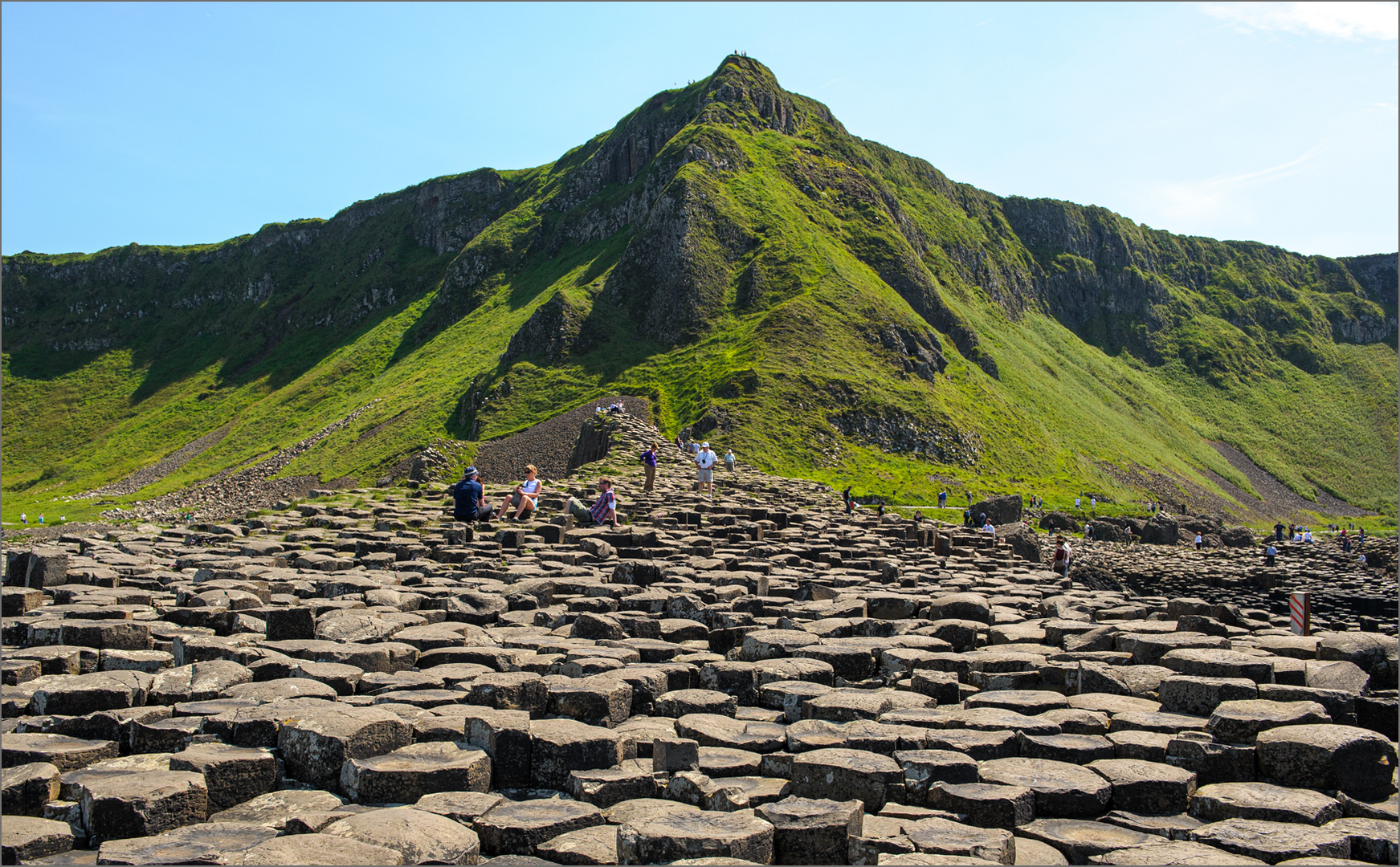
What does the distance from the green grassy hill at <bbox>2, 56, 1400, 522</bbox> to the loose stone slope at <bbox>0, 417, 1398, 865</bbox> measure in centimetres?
4414

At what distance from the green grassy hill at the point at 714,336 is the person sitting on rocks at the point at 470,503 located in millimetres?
34862

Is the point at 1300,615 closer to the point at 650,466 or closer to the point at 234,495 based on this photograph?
the point at 650,466

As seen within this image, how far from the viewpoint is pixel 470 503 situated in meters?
21.9

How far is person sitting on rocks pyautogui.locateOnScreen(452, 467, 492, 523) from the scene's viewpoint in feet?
71.6

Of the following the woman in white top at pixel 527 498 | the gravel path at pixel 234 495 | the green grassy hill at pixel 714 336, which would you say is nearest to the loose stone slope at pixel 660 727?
the woman in white top at pixel 527 498

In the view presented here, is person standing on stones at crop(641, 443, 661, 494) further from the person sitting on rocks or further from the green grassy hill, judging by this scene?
the green grassy hill

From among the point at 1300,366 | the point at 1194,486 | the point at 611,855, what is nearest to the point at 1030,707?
the point at 611,855

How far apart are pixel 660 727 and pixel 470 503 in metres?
15.1

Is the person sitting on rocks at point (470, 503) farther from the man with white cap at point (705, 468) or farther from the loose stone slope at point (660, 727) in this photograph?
the man with white cap at point (705, 468)

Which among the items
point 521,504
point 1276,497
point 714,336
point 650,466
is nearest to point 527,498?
point 521,504

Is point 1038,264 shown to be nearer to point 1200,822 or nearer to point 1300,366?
point 1300,366

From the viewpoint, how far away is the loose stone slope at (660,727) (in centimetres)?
567

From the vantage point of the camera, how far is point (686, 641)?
11094mm

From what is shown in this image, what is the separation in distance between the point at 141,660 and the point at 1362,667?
13956 millimetres
